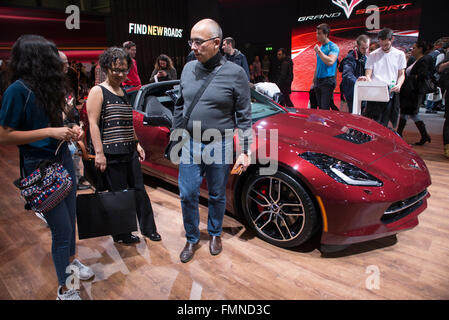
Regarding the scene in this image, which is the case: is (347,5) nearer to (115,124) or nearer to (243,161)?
(243,161)

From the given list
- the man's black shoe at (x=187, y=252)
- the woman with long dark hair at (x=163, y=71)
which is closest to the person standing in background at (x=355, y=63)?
the woman with long dark hair at (x=163, y=71)

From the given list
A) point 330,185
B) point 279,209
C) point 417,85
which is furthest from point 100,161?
point 417,85

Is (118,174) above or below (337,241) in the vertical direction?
above

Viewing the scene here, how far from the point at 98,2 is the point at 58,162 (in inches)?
559

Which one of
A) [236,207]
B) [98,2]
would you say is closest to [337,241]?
[236,207]

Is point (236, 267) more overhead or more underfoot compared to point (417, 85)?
more underfoot

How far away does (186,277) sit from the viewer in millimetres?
1950

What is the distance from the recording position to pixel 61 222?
5.04ft

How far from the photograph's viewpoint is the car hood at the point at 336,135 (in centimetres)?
208

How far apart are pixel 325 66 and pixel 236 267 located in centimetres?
349

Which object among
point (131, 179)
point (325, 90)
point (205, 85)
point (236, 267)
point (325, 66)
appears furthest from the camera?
point (325, 90)

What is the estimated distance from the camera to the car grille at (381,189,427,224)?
1916 mm
